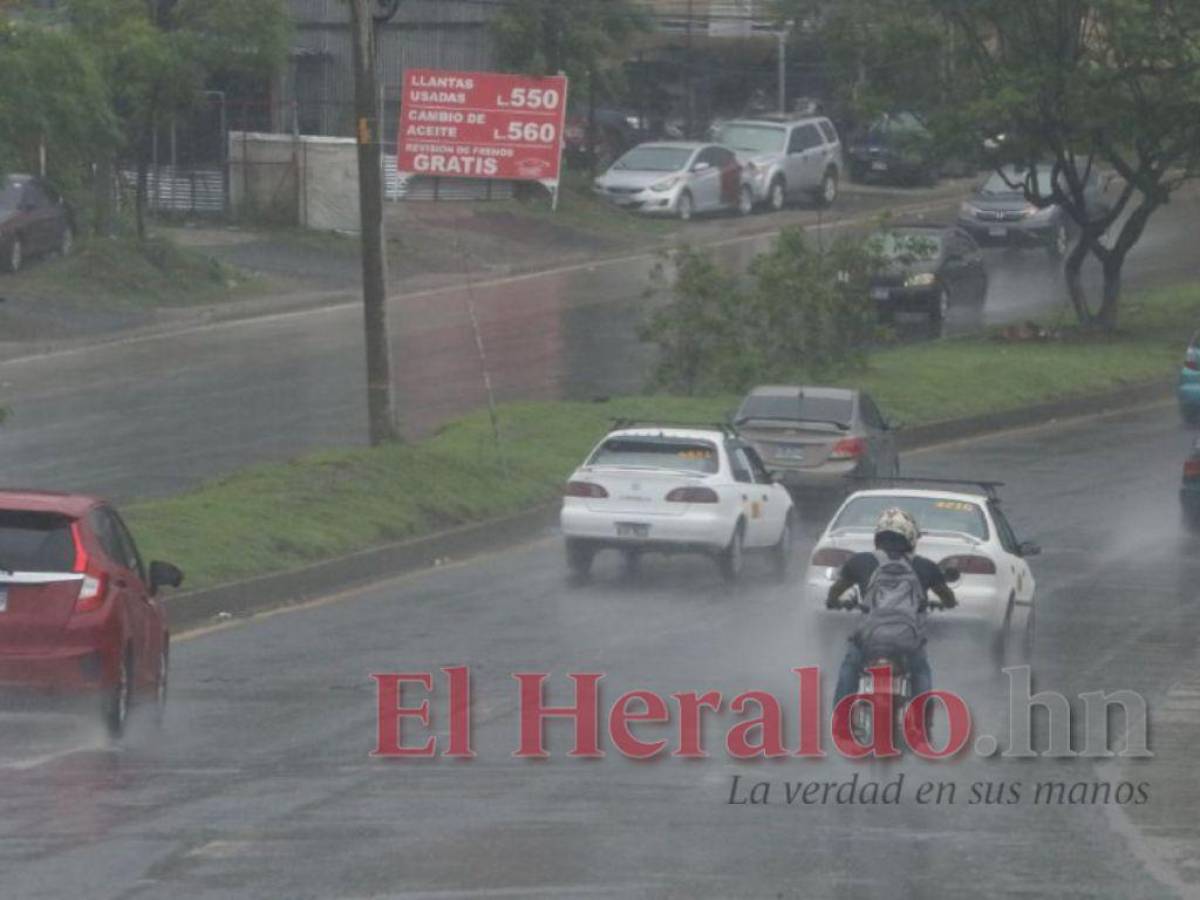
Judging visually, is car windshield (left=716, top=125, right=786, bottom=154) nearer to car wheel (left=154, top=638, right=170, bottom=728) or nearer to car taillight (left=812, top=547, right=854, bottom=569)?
car taillight (left=812, top=547, right=854, bottom=569)

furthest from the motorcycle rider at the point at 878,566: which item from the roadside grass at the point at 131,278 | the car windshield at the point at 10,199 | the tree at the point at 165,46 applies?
the tree at the point at 165,46

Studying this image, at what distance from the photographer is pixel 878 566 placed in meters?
13.9

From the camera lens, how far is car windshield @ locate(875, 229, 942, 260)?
38.7 metres

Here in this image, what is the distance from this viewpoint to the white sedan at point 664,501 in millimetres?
23438

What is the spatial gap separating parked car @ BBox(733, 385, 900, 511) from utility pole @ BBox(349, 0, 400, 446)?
4110 millimetres

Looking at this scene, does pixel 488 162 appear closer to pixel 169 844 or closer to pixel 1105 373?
pixel 1105 373

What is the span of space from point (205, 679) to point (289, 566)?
4.69 m

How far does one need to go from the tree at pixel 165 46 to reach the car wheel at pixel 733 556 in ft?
73.1

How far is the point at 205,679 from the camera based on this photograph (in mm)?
17438

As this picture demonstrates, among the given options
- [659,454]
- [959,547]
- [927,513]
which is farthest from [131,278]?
[959,547]

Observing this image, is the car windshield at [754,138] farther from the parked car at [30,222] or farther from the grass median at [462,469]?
the parked car at [30,222]

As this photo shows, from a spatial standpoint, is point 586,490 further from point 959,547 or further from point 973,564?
point 973,564

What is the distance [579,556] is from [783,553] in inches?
91.0

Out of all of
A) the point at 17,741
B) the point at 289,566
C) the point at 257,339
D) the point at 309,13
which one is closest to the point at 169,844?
the point at 17,741
